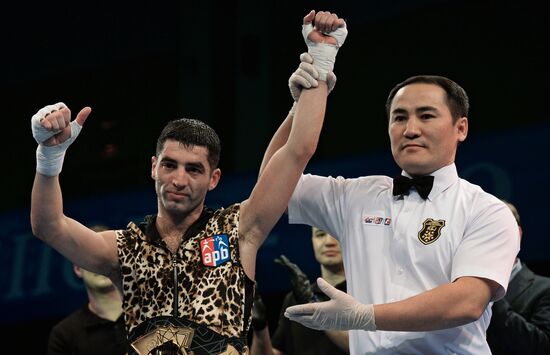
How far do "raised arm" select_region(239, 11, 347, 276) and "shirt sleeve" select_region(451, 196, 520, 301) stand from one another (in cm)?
58

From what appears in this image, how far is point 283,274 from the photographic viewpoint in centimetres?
600

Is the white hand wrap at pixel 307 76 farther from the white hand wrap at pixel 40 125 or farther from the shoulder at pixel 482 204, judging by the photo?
the white hand wrap at pixel 40 125

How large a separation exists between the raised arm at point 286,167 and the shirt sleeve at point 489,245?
0.58 m

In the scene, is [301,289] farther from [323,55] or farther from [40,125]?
[40,125]

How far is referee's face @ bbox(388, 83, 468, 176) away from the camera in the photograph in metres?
2.79

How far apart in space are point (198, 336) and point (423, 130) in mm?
1000

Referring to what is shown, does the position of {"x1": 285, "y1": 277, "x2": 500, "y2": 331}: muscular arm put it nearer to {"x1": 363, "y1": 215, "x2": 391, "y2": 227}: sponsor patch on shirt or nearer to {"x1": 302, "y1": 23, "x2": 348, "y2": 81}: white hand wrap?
{"x1": 363, "y1": 215, "x2": 391, "y2": 227}: sponsor patch on shirt

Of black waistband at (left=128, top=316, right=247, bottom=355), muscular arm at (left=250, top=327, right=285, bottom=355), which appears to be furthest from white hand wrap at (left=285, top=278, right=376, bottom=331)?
muscular arm at (left=250, top=327, right=285, bottom=355)

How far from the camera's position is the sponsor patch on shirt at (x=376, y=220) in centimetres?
280

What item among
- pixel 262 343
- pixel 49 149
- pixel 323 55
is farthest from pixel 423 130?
pixel 262 343

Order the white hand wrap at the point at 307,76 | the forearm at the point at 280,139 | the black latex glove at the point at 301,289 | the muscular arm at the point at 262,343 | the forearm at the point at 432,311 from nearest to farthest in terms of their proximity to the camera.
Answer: the forearm at the point at 432,311 < the white hand wrap at the point at 307,76 < the forearm at the point at 280,139 < the black latex glove at the point at 301,289 < the muscular arm at the point at 262,343

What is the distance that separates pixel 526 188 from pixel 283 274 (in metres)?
1.84

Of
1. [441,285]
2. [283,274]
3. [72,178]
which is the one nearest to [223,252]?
[441,285]

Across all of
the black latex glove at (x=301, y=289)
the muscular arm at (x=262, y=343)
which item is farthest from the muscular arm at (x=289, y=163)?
the muscular arm at (x=262, y=343)
